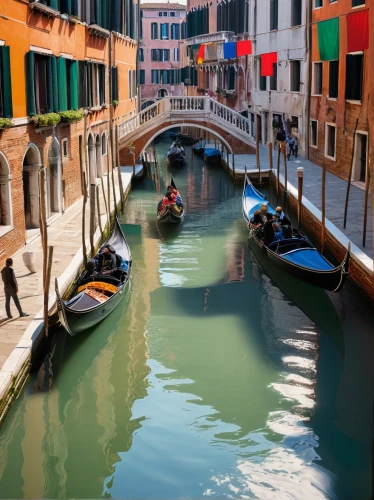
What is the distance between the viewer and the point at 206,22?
90.9 ft

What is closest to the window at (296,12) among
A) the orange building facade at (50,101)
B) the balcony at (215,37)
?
the orange building facade at (50,101)

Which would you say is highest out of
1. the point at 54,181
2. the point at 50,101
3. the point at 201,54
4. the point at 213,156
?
the point at 201,54

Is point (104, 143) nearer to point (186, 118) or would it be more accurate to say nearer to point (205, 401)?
point (186, 118)

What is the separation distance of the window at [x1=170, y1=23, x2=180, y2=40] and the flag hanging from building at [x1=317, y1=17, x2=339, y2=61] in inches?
992

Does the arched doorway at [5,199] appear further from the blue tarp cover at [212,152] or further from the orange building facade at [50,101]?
the blue tarp cover at [212,152]

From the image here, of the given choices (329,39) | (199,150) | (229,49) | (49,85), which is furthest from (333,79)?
(199,150)

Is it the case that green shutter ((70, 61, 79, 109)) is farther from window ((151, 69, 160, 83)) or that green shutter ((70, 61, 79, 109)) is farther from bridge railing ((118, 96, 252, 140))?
window ((151, 69, 160, 83))

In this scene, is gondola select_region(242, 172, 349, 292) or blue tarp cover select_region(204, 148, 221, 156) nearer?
gondola select_region(242, 172, 349, 292)

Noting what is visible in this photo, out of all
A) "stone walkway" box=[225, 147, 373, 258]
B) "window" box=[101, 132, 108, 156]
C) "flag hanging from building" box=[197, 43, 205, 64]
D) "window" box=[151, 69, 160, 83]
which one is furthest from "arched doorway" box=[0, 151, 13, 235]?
"window" box=[151, 69, 160, 83]

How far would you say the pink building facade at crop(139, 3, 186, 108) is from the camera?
3859 cm

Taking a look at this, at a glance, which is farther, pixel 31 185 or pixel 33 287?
pixel 31 185

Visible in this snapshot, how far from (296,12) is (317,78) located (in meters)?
2.45

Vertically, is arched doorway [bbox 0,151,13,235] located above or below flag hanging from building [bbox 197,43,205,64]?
below

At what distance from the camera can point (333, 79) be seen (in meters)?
15.2
